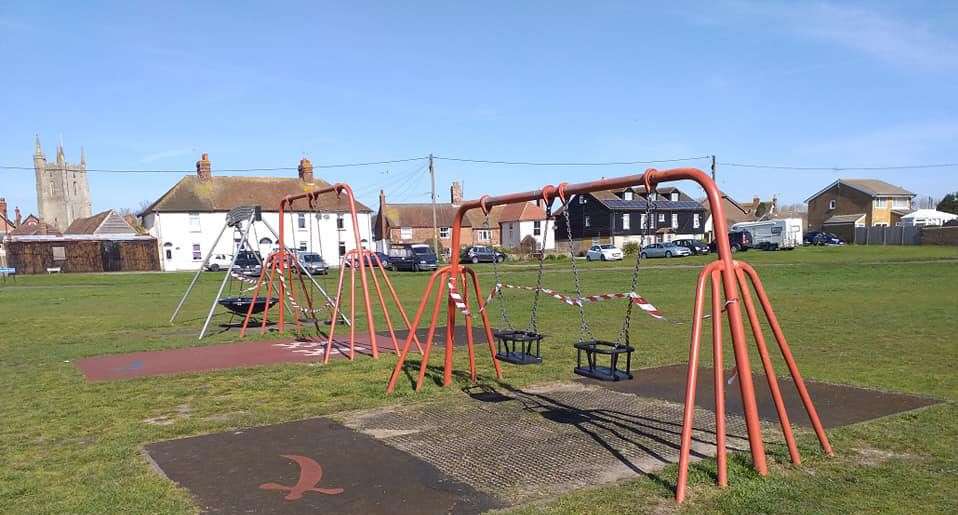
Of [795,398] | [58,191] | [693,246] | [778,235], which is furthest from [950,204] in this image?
[58,191]

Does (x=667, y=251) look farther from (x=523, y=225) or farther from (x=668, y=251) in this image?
(x=523, y=225)

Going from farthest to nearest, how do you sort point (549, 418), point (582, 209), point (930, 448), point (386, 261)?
1. point (582, 209)
2. point (386, 261)
3. point (549, 418)
4. point (930, 448)

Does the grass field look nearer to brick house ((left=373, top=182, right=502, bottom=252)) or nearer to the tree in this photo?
brick house ((left=373, top=182, right=502, bottom=252))

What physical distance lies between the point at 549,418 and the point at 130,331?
41.2 ft

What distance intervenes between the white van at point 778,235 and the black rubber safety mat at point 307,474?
2138 inches

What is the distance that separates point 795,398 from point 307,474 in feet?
18.1

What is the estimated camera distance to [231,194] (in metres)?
56.0

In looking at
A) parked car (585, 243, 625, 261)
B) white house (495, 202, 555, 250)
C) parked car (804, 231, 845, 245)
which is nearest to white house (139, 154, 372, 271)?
parked car (585, 243, 625, 261)

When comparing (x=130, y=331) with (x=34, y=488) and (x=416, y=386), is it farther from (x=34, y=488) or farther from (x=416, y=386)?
(x=34, y=488)

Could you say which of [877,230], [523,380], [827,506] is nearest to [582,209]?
[877,230]

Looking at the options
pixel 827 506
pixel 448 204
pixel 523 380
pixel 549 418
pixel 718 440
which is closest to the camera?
pixel 827 506

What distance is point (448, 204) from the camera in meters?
83.2

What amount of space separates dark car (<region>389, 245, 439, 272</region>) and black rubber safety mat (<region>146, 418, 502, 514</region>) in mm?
36808

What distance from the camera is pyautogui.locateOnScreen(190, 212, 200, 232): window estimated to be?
54.3 m
